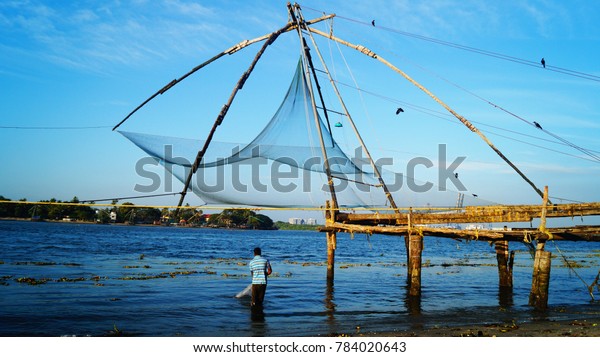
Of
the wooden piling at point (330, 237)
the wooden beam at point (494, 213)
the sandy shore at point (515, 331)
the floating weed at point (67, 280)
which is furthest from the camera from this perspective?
the floating weed at point (67, 280)

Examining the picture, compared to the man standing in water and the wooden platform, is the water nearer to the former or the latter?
the man standing in water

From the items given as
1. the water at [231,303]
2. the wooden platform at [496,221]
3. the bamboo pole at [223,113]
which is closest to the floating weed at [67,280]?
the water at [231,303]

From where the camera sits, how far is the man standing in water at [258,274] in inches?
474

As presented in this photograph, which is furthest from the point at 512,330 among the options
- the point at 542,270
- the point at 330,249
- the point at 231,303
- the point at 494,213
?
the point at 330,249

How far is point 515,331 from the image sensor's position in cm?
992

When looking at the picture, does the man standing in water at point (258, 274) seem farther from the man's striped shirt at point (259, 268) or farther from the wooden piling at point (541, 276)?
the wooden piling at point (541, 276)

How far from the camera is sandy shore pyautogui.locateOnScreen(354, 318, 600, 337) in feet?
31.0

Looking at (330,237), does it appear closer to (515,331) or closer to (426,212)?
(426,212)

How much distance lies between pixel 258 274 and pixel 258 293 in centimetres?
63

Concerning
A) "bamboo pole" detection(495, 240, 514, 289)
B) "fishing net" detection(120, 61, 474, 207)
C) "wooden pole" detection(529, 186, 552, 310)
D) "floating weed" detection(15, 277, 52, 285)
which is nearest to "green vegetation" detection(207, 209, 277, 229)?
"fishing net" detection(120, 61, 474, 207)

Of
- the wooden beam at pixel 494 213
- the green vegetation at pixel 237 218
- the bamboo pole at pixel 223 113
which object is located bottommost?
the green vegetation at pixel 237 218
